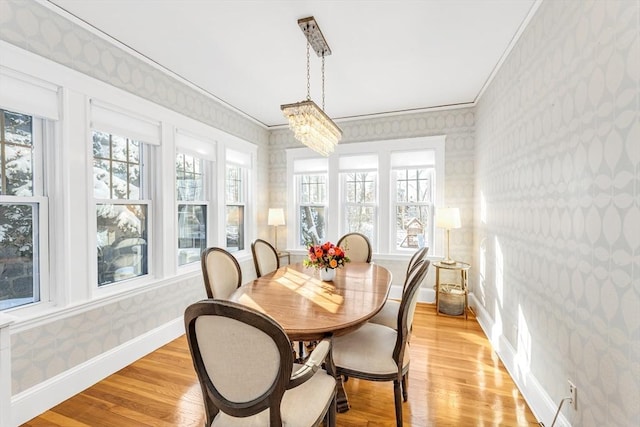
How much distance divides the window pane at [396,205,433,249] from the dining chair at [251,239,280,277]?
2.07m

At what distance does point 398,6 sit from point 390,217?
2824 mm

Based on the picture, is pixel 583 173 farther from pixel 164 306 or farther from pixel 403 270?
pixel 164 306

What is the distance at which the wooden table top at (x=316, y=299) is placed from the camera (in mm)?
1532

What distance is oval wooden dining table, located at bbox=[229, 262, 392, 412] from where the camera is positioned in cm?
153

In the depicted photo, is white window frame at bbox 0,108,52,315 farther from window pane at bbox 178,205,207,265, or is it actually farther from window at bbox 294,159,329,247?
window at bbox 294,159,329,247

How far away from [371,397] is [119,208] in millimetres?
2644

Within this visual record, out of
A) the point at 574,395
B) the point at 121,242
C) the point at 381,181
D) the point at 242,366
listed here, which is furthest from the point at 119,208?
the point at 574,395

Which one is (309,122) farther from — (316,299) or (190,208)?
(190,208)

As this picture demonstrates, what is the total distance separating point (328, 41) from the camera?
8.04ft

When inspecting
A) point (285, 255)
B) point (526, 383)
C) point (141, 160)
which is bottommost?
point (526, 383)

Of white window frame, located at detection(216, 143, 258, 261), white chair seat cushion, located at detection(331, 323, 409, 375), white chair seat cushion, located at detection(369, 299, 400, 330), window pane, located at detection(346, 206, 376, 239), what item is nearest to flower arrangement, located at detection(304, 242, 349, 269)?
white chair seat cushion, located at detection(369, 299, 400, 330)

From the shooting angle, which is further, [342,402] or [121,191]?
[121,191]

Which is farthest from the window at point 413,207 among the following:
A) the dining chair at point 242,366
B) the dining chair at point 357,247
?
the dining chair at point 242,366

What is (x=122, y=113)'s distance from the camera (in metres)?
2.55
